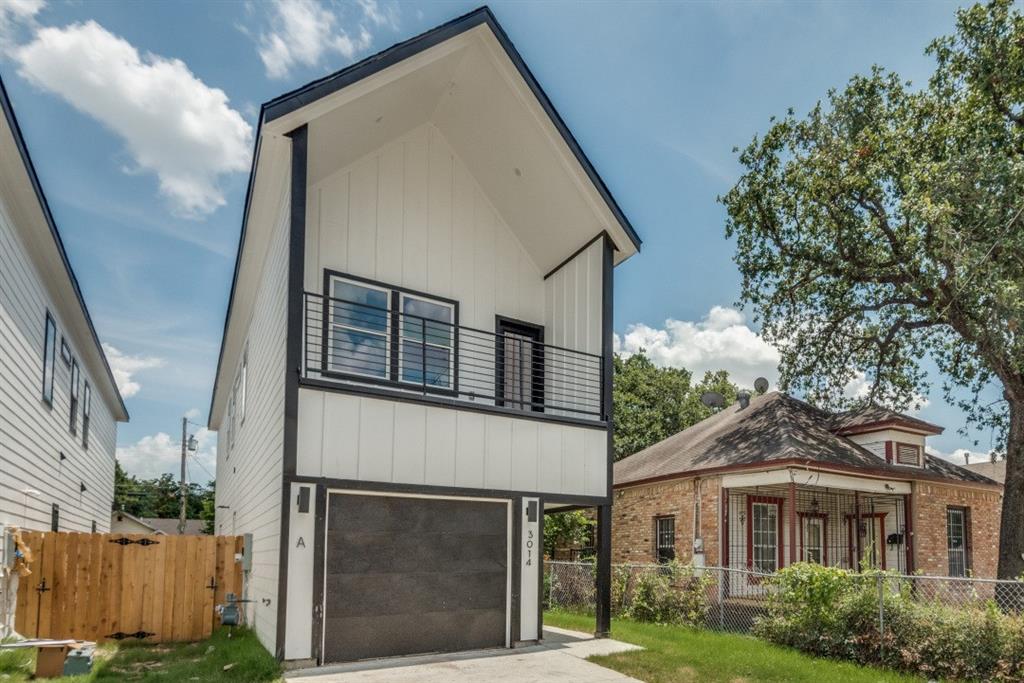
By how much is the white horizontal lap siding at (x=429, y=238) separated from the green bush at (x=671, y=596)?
16.8ft

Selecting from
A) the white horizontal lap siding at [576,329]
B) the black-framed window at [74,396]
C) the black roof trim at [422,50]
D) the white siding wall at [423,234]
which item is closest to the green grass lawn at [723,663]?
the white horizontal lap siding at [576,329]

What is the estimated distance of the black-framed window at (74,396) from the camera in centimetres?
1573

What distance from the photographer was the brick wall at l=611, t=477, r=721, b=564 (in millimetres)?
16031

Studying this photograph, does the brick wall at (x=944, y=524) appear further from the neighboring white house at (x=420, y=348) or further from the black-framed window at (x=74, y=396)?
the black-framed window at (x=74, y=396)

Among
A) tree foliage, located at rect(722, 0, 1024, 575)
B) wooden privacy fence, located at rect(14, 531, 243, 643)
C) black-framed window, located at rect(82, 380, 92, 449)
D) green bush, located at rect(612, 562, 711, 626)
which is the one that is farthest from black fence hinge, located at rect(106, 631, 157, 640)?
tree foliage, located at rect(722, 0, 1024, 575)

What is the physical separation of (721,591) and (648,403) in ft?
73.4

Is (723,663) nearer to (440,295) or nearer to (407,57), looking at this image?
(440,295)

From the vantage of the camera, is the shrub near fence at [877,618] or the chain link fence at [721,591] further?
the chain link fence at [721,591]

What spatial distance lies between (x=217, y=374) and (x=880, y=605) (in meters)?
16.3

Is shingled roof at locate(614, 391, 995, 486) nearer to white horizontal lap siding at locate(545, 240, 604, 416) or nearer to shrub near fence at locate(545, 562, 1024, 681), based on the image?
shrub near fence at locate(545, 562, 1024, 681)

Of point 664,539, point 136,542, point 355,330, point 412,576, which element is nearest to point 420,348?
point 355,330

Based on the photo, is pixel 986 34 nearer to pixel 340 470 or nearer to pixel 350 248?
pixel 350 248

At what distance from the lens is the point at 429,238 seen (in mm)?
11547

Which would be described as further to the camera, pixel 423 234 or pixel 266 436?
pixel 423 234
